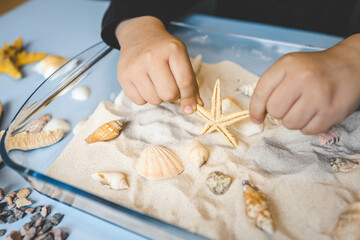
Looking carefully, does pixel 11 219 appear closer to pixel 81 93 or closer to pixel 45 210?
pixel 45 210

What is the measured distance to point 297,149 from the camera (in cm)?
66

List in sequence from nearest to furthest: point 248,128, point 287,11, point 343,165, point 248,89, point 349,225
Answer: point 349,225
point 343,165
point 248,128
point 248,89
point 287,11

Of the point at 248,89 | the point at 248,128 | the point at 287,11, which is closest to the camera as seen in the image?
the point at 248,128

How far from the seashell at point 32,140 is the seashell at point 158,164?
11.1 inches

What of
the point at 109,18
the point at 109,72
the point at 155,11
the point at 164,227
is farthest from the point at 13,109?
the point at 164,227

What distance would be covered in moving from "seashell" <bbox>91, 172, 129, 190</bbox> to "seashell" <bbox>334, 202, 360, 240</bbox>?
0.44 metres

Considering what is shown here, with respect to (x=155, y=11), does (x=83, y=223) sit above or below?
below

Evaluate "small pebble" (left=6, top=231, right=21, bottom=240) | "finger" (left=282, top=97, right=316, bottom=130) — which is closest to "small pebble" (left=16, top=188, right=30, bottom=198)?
"small pebble" (left=6, top=231, right=21, bottom=240)

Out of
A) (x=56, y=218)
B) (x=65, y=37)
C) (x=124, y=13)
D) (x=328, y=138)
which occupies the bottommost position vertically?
(x=56, y=218)

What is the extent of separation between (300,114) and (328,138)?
0.62 feet

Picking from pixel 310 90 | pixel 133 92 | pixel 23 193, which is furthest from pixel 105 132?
pixel 310 90

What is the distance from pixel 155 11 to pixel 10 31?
87 cm

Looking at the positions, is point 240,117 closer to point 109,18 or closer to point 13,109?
point 109,18

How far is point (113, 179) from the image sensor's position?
0.62m
